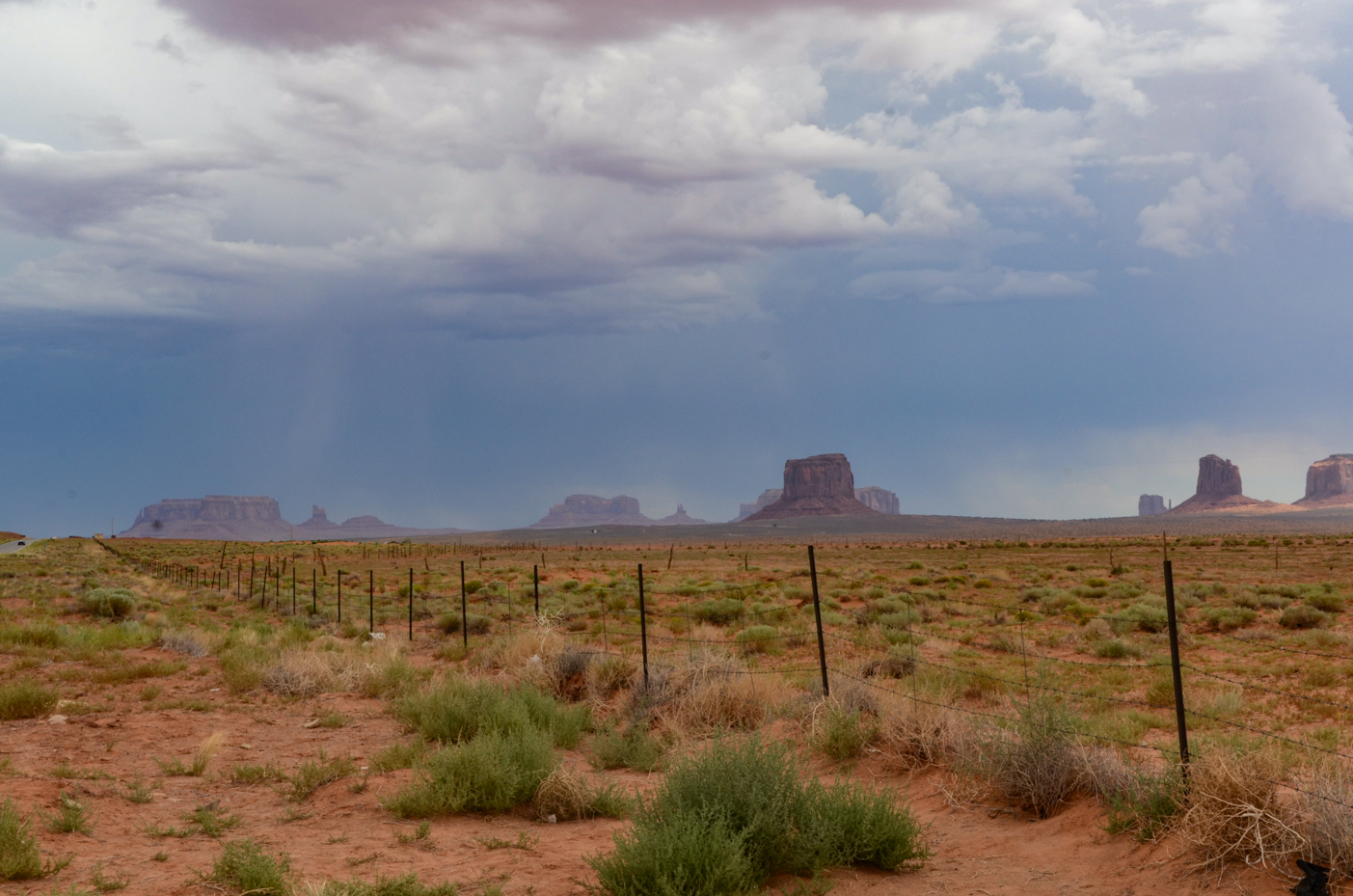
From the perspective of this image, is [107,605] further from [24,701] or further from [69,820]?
[69,820]

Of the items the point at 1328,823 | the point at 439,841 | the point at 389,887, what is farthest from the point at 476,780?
the point at 1328,823

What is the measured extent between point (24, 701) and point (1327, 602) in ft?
95.4

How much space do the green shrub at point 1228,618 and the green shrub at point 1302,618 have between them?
652 mm

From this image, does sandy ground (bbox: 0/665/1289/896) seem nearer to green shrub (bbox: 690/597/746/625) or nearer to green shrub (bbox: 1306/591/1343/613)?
green shrub (bbox: 690/597/746/625)

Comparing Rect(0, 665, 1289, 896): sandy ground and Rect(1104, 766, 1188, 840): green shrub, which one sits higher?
Rect(1104, 766, 1188, 840): green shrub

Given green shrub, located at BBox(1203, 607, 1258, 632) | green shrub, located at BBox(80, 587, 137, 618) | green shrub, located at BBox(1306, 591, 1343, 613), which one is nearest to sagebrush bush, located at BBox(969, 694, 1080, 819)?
green shrub, located at BBox(1203, 607, 1258, 632)

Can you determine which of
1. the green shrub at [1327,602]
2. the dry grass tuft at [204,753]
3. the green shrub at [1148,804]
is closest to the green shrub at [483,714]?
the dry grass tuft at [204,753]

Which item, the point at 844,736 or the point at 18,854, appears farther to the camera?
the point at 844,736

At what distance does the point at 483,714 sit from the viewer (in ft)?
36.0

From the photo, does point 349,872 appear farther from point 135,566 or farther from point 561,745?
point 135,566

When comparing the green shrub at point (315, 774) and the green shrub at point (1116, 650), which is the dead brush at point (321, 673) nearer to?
the green shrub at point (315, 774)

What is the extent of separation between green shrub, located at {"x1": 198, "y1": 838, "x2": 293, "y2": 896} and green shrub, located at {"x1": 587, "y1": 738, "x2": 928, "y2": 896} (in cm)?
217

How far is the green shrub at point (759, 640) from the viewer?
1884 centimetres

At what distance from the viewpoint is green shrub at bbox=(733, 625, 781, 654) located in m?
18.8
